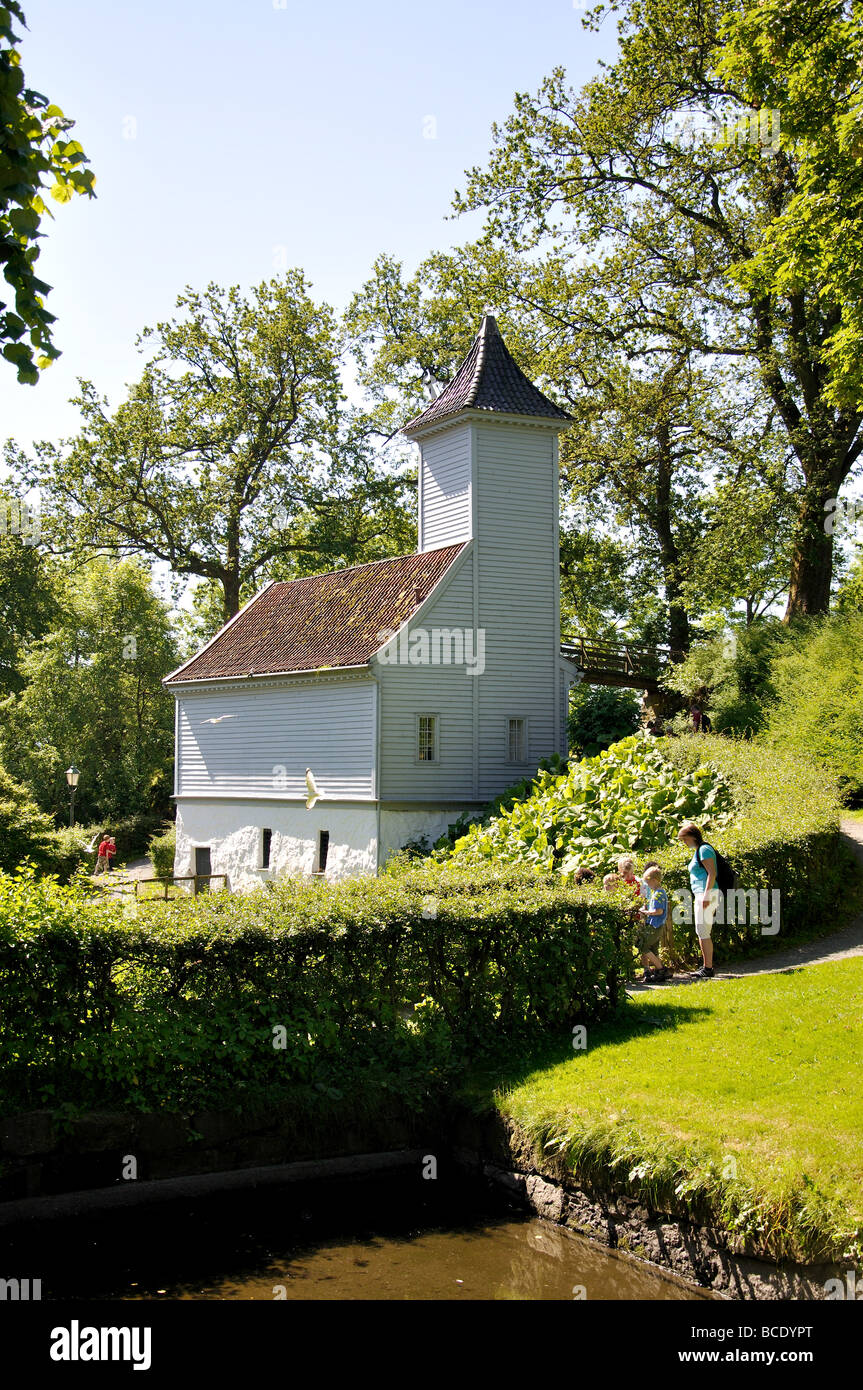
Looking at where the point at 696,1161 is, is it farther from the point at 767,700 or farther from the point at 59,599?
the point at 59,599

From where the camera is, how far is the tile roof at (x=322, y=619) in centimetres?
2872

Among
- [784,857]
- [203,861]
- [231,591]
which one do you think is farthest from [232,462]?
[784,857]

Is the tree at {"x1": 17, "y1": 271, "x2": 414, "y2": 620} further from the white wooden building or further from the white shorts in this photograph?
the white shorts

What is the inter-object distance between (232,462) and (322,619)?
1865cm

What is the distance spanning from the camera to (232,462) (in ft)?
158

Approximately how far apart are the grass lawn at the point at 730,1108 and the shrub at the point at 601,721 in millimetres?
15839

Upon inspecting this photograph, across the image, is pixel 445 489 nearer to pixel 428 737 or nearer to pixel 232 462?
pixel 428 737

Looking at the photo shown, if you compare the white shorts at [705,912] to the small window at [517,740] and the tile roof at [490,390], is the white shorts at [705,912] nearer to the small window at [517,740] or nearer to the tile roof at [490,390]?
the small window at [517,740]

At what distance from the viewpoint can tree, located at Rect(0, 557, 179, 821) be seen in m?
54.1

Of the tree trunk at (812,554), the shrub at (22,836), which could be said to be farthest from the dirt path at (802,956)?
the tree trunk at (812,554)

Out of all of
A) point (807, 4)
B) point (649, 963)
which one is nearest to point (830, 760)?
point (649, 963)

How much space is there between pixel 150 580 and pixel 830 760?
45.4 m
